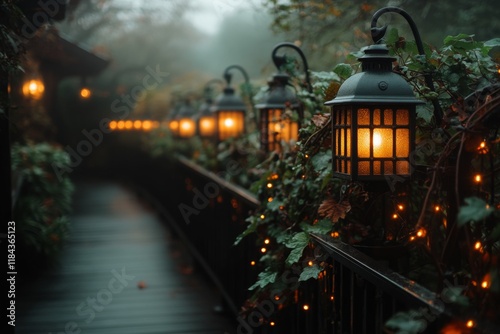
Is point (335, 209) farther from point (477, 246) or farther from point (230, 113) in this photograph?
point (230, 113)

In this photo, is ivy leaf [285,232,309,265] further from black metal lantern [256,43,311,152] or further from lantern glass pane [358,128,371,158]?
black metal lantern [256,43,311,152]

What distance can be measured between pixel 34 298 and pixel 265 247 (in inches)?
128

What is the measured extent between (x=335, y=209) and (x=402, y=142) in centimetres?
53

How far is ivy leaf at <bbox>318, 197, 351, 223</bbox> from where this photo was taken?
2.96 m

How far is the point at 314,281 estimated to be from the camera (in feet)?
10.6

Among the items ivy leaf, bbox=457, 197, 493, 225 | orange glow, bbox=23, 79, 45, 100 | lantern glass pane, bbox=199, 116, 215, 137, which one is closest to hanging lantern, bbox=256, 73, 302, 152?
ivy leaf, bbox=457, 197, 493, 225

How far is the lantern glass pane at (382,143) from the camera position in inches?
104

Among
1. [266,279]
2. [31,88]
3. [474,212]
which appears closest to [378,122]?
[474,212]

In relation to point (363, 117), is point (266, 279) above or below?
below

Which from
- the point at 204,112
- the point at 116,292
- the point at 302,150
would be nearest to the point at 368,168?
the point at 302,150

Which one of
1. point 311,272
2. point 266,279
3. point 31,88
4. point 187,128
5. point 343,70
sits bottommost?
point 266,279

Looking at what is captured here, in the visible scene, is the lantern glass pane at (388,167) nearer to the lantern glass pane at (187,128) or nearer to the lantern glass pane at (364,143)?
the lantern glass pane at (364,143)

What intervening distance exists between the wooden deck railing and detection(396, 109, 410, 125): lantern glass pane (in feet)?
1.92

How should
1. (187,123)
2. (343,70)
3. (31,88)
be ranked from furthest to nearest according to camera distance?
(187,123)
(31,88)
(343,70)
